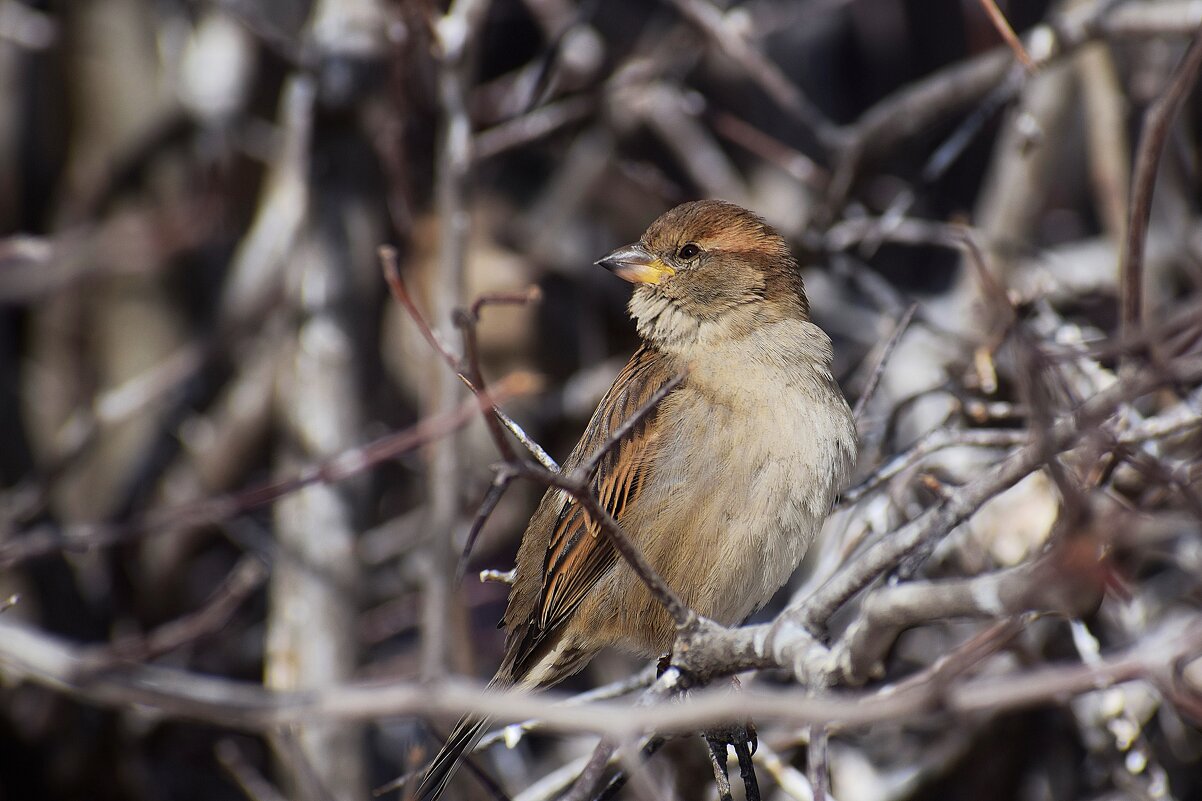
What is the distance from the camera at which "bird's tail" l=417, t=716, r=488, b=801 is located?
3189mm

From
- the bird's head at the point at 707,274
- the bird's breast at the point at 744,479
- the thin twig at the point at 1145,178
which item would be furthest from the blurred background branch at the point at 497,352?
the bird's head at the point at 707,274

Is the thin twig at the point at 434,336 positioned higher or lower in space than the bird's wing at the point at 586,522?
higher

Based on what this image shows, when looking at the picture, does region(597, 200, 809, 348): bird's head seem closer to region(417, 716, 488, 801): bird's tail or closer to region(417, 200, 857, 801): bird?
region(417, 200, 857, 801): bird

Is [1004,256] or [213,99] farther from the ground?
[213,99]

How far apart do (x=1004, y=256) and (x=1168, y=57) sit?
1.35m

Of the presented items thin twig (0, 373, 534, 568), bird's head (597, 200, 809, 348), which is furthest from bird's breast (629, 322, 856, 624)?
thin twig (0, 373, 534, 568)

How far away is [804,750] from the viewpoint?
3863mm

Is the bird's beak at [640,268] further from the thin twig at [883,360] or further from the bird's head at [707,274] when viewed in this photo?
the thin twig at [883,360]

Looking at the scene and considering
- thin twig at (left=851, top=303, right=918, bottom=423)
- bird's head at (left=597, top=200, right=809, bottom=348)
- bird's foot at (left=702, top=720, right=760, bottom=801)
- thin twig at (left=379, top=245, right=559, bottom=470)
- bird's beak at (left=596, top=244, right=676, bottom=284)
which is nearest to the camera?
thin twig at (left=379, top=245, right=559, bottom=470)

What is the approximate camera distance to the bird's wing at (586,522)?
3.49 metres

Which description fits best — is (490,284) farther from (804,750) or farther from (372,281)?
(804,750)

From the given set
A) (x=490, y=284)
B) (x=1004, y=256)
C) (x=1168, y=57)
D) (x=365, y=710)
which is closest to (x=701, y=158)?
(x=490, y=284)

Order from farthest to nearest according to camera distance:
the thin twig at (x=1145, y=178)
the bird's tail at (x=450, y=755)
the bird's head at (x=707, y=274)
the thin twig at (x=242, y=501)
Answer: the bird's head at (x=707, y=274)
the thin twig at (x=242, y=501)
the bird's tail at (x=450, y=755)
the thin twig at (x=1145, y=178)

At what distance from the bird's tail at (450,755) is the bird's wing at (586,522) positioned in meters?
0.36
